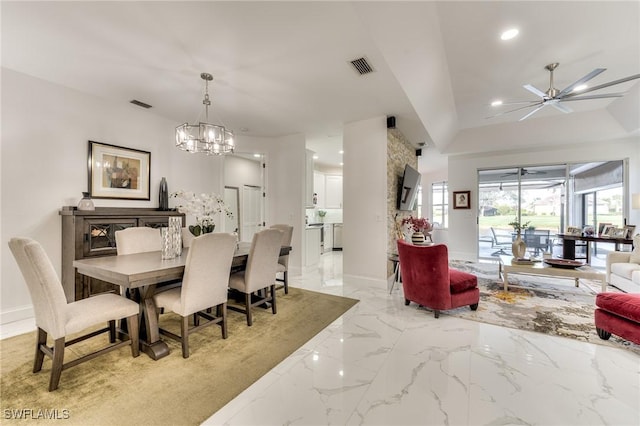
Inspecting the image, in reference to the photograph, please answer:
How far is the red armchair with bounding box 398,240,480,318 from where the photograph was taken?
290 centimetres

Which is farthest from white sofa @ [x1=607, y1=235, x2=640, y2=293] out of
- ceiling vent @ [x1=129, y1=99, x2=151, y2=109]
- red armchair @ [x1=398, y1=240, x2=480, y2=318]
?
ceiling vent @ [x1=129, y1=99, x2=151, y2=109]

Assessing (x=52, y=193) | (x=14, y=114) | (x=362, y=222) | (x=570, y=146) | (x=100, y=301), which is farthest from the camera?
(x=570, y=146)

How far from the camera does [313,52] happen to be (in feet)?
8.30

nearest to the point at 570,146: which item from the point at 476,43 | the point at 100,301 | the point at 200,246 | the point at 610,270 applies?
the point at 610,270

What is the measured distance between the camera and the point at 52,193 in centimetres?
313

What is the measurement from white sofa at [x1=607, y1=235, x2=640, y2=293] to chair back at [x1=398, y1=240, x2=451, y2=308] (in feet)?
8.55

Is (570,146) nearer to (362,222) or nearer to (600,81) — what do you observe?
(600,81)

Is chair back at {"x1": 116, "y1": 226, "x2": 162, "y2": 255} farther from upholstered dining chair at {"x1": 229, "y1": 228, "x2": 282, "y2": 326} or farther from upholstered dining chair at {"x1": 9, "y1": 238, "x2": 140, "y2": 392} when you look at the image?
upholstered dining chair at {"x1": 229, "y1": 228, "x2": 282, "y2": 326}

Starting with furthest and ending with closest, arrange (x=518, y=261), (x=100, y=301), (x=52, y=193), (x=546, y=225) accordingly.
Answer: (x=546, y=225) < (x=518, y=261) < (x=52, y=193) < (x=100, y=301)

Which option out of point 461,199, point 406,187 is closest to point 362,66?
point 406,187

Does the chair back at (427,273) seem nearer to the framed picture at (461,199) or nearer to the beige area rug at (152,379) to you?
the beige area rug at (152,379)

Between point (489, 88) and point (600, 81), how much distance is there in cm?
153

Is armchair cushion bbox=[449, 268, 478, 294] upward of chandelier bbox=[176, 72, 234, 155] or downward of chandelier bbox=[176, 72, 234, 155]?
downward

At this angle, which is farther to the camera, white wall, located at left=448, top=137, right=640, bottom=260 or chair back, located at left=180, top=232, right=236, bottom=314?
white wall, located at left=448, top=137, right=640, bottom=260
